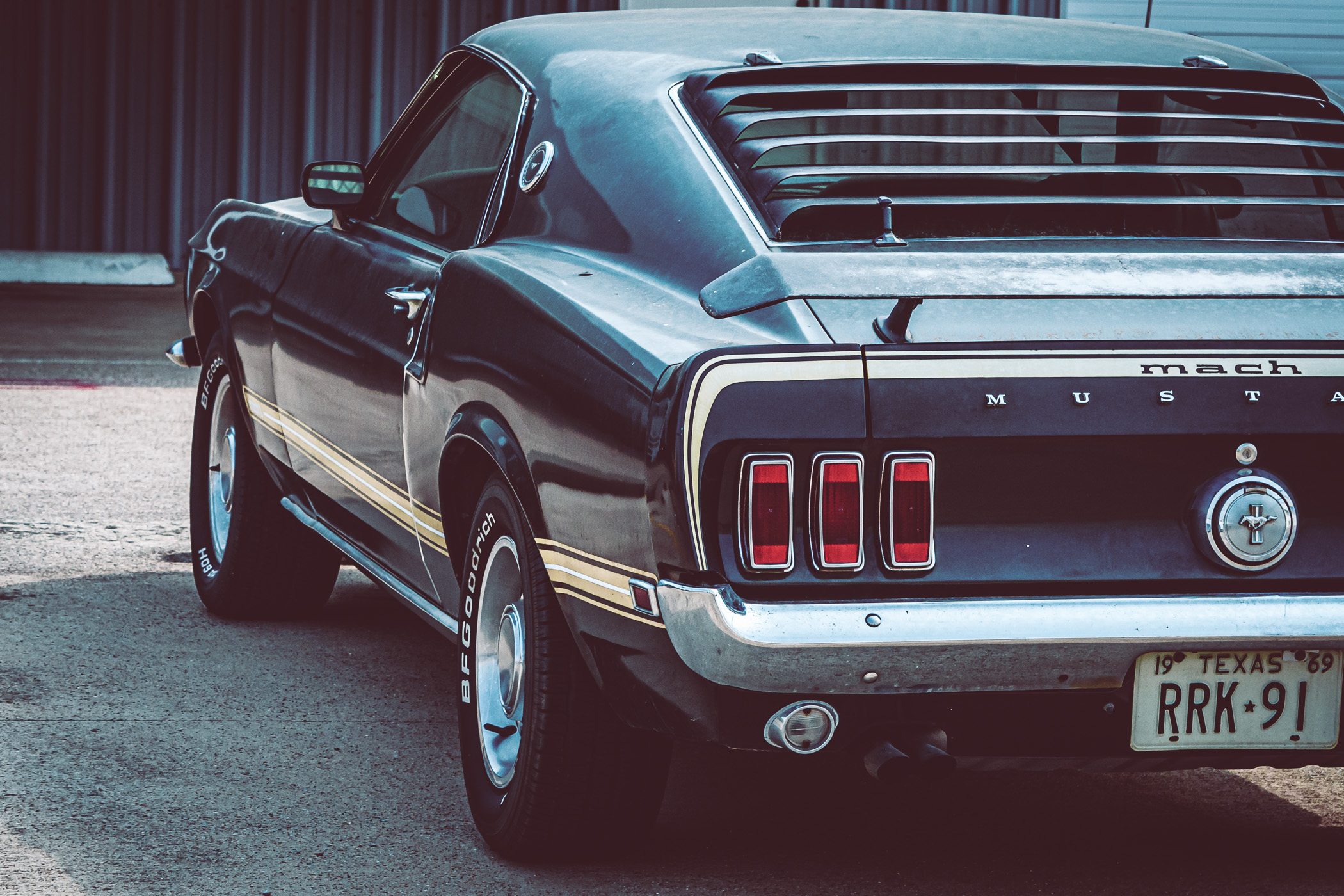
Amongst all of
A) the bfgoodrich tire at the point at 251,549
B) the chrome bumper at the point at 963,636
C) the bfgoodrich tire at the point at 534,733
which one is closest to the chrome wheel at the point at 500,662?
the bfgoodrich tire at the point at 534,733

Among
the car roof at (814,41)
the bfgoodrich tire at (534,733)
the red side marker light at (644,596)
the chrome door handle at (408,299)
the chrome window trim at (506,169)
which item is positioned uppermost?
the car roof at (814,41)

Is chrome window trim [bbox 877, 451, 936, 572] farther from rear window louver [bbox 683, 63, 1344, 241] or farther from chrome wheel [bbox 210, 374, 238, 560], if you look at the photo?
chrome wheel [bbox 210, 374, 238, 560]

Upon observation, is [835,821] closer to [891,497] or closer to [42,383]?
[891,497]

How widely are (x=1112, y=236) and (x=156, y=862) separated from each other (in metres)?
2.12

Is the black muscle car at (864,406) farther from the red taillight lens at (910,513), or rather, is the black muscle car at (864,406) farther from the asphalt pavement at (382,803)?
the asphalt pavement at (382,803)

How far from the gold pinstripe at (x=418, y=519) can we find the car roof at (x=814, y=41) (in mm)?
981

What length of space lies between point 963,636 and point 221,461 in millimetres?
3332

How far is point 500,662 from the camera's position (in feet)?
11.2

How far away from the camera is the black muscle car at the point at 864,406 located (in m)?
2.66

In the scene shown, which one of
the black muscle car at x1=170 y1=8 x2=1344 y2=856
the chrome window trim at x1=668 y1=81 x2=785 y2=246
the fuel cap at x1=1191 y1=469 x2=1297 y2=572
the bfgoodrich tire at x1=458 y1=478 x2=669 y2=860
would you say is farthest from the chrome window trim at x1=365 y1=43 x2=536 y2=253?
the fuel cap at x1=1191 y1=469 x2=1297 y2=572

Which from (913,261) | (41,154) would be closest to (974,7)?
(41,154)

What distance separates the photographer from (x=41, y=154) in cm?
1543

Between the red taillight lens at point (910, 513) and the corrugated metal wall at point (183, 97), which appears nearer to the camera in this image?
the red taillight lens at point (910, 513)

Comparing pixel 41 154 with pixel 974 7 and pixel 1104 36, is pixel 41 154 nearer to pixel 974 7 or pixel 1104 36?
pixel 974 7
